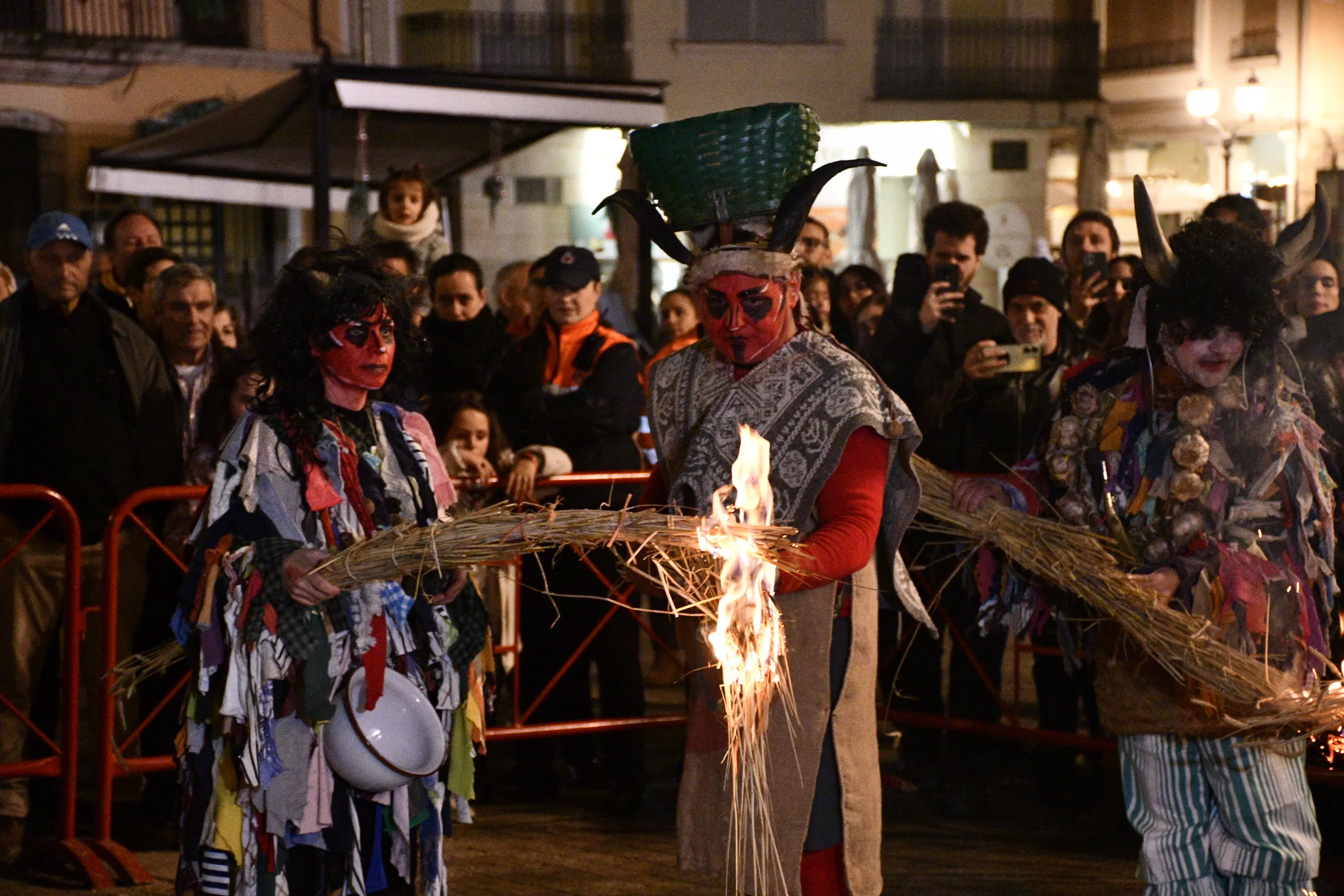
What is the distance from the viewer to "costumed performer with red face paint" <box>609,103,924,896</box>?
396cm

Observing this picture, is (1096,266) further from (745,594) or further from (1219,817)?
(745,594)

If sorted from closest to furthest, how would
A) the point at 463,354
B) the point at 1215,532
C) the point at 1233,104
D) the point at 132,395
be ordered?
1. the point at 1215,532
2. the point at 132,395
3. the point at 463,354
4. the point at 1233,104

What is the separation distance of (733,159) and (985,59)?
1713cm

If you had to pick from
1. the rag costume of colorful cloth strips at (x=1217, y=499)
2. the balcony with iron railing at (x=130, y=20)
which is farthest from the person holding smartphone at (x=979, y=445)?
the balcony with iron railing at (x=130, y=20)

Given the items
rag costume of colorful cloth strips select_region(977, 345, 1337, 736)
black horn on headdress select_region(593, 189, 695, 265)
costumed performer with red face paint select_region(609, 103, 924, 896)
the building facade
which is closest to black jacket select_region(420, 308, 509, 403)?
black horn on headdress select_region(593, 189, 695, 265)

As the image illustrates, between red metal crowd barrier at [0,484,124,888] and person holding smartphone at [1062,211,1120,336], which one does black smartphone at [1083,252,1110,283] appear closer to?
person holding smartphone at [1062,211,1120,336]

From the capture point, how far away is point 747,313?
159 inches

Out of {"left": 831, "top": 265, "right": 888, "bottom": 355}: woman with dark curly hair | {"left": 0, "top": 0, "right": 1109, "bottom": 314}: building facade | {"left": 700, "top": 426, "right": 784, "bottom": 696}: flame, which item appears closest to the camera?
{"left": 700, "top": 426, "right": 784, "bottom": 696}: flame

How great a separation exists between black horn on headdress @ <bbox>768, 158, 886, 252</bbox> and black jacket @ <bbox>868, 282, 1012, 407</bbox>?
8.70 ft

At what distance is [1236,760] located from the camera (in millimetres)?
4305

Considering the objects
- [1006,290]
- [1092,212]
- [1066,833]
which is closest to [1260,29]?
[1092,212]

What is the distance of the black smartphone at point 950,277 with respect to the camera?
264 inches

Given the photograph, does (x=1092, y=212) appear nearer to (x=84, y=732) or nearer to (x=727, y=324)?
(x=727, y=324)

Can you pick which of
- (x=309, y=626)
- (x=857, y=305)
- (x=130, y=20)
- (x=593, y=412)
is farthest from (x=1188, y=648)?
(x=130, y=20)
